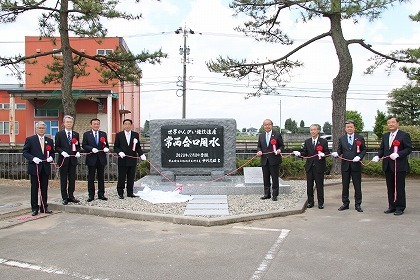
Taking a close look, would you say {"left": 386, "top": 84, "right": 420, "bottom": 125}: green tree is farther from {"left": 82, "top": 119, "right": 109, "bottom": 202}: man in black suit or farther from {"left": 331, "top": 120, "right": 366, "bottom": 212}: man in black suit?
{"left": 82, "top": 119, "right": 109, "bottom": 202}: man in black suit

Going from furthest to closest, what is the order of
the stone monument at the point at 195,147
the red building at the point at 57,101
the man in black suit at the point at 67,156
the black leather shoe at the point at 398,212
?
the red building at the point at 57,101 → the stone monument at the point at 195,147 → the man in black suit at the point at 67,156 → the black leather shoe at the point at 398,212

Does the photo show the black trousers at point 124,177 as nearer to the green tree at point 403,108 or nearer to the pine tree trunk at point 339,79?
the pine tree trunk at point 339,79

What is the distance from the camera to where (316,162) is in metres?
8.73

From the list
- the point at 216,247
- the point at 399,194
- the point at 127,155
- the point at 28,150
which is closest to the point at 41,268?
the point at 216,247

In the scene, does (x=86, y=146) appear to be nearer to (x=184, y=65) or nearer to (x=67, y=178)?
(x=67, y=178)

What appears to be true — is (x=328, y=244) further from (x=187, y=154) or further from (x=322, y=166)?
(x=187, y=154)

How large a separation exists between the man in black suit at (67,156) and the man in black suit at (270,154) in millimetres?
4010

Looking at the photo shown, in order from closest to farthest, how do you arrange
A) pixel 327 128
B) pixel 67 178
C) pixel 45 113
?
1. pixel 67 178
2. pixel 45 113
3. pixel 327 128

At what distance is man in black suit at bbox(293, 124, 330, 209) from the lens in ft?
28.4

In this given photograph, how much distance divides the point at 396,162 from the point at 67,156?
21.7 feet

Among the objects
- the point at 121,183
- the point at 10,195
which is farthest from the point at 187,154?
the point at 10,195

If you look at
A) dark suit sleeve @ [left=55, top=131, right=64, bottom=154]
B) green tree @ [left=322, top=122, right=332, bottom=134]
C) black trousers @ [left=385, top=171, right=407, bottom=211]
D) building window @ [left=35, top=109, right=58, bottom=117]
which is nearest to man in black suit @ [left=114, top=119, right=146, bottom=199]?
dark suit sleeve @ [left=55, top=131, right=64, bottom=154]

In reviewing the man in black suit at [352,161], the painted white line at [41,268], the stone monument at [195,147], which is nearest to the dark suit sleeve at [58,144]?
the stone monument at [195,147]

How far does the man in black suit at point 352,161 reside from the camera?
8.32 m
